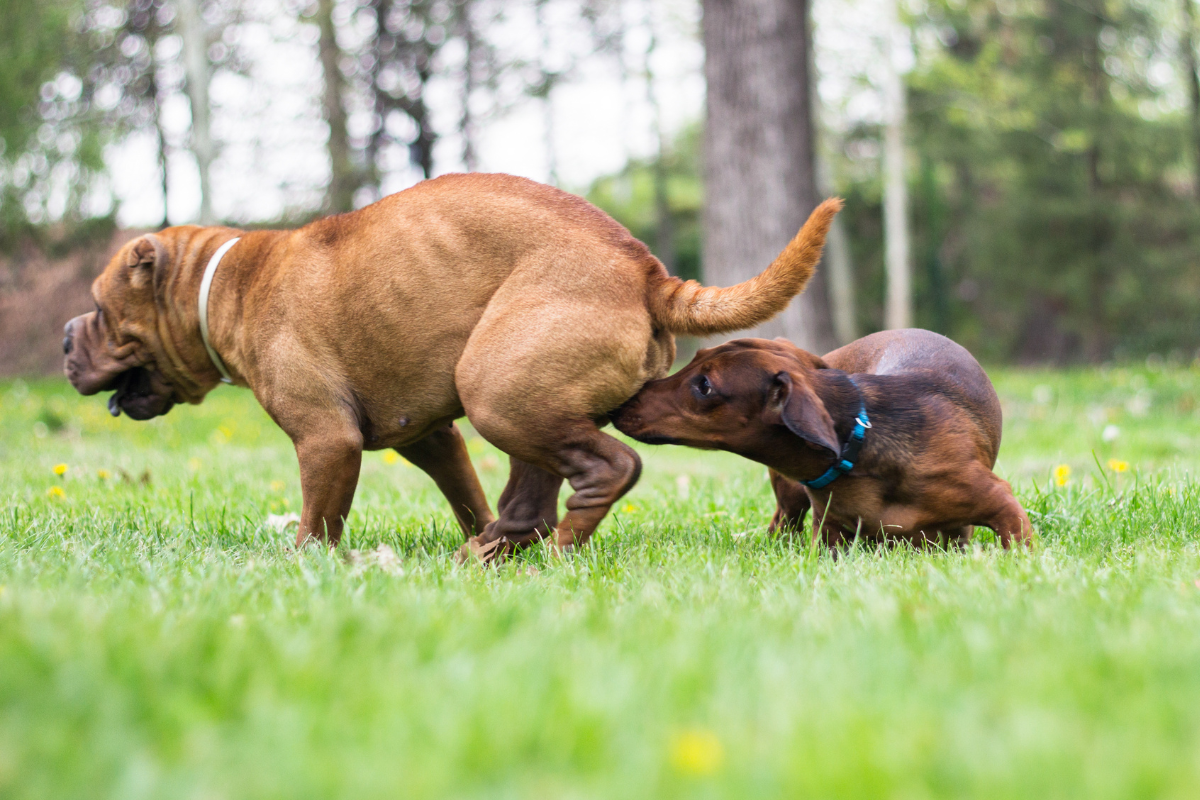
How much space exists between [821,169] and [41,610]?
20.4 m

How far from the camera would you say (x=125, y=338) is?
4.59 m

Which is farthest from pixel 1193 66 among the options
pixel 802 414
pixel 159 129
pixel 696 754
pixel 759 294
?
pixel 696 754

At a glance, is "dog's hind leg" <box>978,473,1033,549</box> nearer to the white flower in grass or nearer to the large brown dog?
the large brown dog

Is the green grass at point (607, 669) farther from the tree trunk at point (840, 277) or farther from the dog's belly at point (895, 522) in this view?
the tree trunk at point (840, 277)

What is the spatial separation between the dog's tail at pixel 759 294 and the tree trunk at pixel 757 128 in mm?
5226

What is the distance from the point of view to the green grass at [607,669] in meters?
1.48

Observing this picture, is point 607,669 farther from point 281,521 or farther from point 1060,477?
point 1060,477

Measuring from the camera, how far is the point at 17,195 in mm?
13070

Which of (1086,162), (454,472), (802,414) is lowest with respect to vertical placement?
(454,472)

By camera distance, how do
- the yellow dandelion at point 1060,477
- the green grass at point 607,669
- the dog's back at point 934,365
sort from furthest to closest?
the yellow dandelion at point 1060,477 → the dog's back at point 934,365 → the green grass at point 607,669

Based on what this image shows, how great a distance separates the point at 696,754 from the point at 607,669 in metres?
0.46

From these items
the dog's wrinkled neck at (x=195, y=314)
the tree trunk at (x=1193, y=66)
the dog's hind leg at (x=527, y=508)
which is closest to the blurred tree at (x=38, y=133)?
the dog's wrinkled neck at (x=195, y=314)

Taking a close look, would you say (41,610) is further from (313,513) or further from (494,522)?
(494,522)

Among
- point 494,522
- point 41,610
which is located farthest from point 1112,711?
point 494,522
